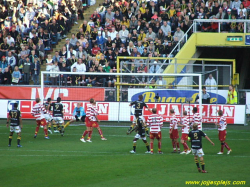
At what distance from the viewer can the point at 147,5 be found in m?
34.8

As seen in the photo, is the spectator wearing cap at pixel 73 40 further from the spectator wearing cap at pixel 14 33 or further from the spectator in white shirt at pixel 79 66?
the spectator wearing cap at pixel 14 33

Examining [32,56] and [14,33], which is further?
[14,33]

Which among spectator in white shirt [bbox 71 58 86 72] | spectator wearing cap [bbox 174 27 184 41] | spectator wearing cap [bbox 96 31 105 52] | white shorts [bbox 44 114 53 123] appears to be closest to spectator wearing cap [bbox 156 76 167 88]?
Answer: spectator wearing cap [bbox 174 27 184 41]

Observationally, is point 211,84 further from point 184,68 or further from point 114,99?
point 114,99

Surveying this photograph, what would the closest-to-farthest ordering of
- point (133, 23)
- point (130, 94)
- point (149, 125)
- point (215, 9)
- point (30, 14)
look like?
point (149, 125) → point (130, 94) → point (215, 9) → point (133, 23) → point (30, 14)

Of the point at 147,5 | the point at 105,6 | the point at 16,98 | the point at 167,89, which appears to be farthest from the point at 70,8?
the point at 167,89

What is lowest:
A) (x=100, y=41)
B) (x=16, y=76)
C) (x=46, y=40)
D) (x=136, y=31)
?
(x=16, y=76)

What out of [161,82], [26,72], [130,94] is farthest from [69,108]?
[161,82]

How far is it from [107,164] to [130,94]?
11.6m

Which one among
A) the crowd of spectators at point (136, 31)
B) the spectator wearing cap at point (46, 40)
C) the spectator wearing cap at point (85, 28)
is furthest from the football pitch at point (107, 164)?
the spectator wearing cap at point (85, 28)

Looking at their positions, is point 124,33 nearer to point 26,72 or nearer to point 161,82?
point 161,82

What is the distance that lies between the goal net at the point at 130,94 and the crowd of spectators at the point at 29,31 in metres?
3.60

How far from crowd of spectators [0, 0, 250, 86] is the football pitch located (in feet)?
25.9

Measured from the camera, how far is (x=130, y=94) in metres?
28.9
